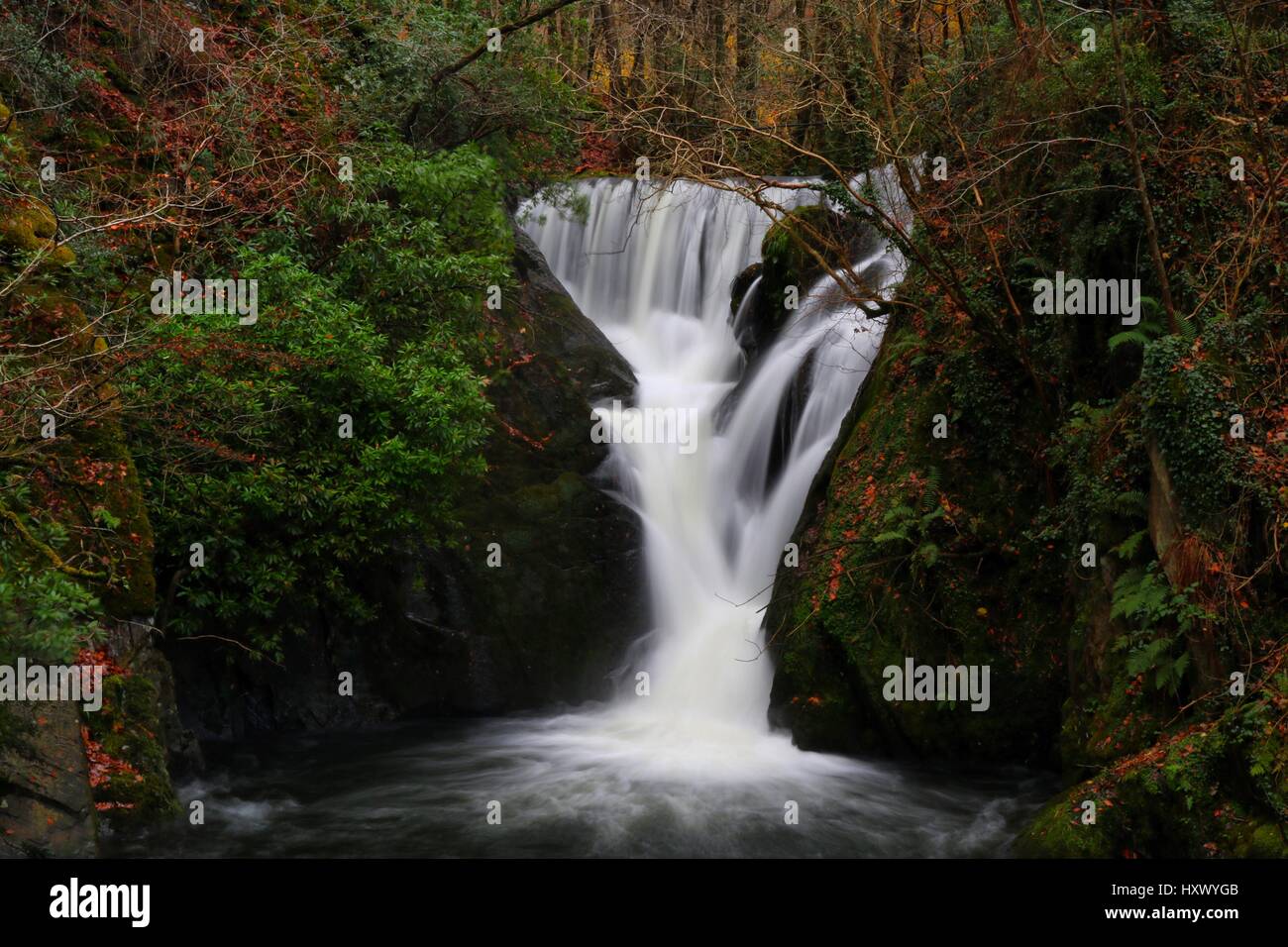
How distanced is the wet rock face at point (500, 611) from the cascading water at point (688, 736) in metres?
0.43

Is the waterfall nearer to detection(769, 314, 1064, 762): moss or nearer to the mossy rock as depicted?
detection(769, 314, 1064, 762): moss

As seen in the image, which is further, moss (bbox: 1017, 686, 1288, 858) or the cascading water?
the cascading water

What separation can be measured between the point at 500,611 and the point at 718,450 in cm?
379

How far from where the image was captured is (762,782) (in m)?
9.98

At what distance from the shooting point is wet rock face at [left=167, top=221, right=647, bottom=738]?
38.9ft

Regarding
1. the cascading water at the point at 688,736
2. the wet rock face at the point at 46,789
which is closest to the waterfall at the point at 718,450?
the cascading water at the point at 688,736

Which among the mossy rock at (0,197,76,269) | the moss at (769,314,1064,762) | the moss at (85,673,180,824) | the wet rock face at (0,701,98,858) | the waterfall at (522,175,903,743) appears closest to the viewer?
the wet rock face at (0,701,98,858)

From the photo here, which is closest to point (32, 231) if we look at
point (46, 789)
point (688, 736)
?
point (46, 789)

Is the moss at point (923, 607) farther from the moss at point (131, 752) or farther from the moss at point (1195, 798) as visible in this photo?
the moss at point (131, 752)

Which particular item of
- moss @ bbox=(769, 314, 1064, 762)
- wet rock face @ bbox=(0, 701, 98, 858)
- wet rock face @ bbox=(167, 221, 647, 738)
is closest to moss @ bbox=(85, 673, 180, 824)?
wet rock face @ bbox=(0, 701, 98, 858)

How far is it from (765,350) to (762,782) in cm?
740

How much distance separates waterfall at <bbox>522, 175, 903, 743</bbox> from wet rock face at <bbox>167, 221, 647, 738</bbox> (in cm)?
55
